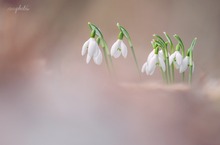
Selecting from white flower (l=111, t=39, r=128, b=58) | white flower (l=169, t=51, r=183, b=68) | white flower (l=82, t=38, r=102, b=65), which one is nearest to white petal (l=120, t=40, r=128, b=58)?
white flower (l=111, t=39, r=128, b=58)

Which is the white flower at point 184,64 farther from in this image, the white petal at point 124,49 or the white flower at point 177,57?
the white petal at point 124,49

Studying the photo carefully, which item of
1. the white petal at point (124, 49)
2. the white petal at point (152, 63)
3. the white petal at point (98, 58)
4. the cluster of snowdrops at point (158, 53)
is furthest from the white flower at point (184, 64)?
the white petal at point (98, 58)

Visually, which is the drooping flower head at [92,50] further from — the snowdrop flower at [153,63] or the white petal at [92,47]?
the snowdrop flower at [153,63]

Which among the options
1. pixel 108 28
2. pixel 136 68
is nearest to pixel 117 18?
pixel 108 28

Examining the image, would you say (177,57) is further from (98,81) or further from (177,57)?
(98,81)

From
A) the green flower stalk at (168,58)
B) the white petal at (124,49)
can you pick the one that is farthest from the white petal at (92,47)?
the green flower stalk at (168,58)

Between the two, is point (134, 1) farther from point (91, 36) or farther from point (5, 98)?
point (5, 98)

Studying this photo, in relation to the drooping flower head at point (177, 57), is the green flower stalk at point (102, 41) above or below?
above

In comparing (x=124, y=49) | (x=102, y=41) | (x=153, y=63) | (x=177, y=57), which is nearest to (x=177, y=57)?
(x=177, y=57)
